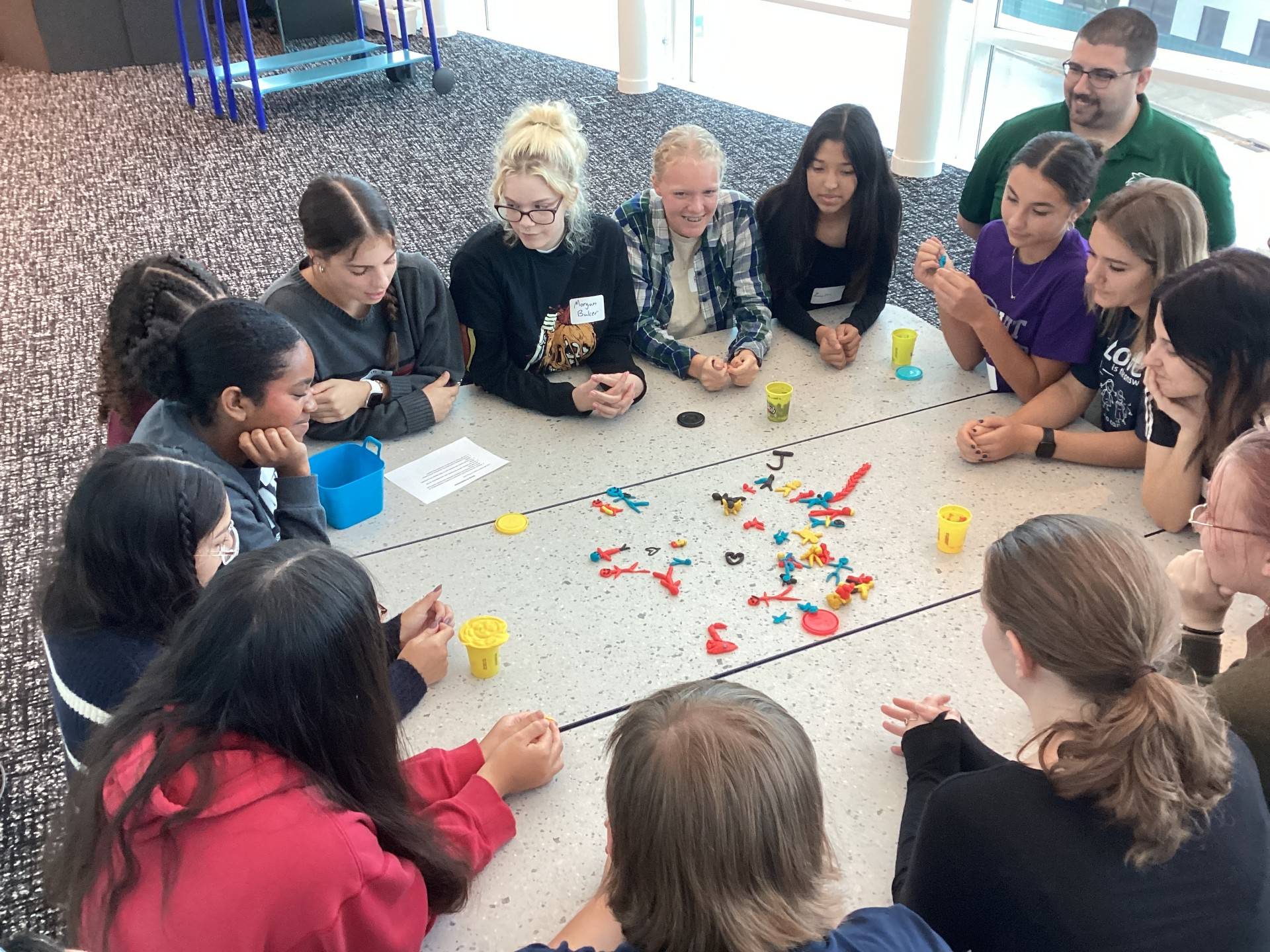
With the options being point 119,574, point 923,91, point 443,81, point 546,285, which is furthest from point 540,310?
point 443,81

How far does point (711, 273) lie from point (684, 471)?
0.80 meters

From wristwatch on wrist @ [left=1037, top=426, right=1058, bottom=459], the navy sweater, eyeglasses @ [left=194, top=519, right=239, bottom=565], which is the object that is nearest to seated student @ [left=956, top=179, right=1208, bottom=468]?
wristwatch on wrist @ [left=1037, top=426, right=1058, bottom=459]

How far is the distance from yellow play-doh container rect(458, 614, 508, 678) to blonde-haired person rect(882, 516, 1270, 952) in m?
0.69

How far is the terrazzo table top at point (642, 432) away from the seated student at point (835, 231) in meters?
0.08

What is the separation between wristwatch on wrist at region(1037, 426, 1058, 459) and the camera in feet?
6.98

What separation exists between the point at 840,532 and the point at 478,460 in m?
0.80

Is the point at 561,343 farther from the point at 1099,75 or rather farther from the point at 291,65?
the point at 291,65

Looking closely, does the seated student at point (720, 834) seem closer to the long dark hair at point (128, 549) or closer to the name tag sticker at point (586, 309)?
the long dark hair at point (128, 549)

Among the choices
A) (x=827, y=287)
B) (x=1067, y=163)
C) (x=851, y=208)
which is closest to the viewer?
(x=1067, y=163)

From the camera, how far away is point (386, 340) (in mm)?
2424

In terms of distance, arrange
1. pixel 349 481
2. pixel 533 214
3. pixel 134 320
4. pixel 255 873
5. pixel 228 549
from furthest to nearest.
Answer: pixel 533 214 → pixel 349 481 → pixel 134 320 → pixel 228 549 → pixel 255 873

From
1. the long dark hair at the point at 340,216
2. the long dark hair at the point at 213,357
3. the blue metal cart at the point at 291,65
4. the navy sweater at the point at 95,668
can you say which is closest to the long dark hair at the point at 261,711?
the navy sweater at the point at 95,668

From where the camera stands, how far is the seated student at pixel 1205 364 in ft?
5.80

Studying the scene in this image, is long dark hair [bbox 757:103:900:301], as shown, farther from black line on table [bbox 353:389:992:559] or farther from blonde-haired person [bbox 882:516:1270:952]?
blonde-haired person [bbox 882:516:1270:952]
